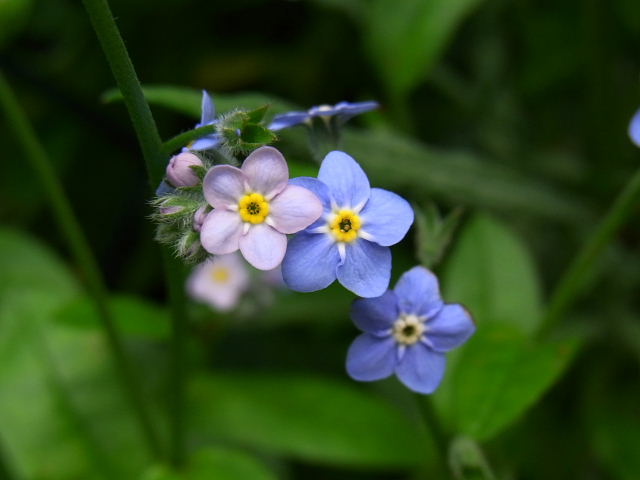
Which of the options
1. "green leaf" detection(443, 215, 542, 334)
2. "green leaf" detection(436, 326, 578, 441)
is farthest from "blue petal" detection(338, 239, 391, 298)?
"green leaf" detection(443, 215, 542, 334)

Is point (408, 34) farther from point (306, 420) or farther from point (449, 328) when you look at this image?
point (449, 328)

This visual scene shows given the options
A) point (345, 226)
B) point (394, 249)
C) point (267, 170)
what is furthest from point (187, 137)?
point (394, 249)

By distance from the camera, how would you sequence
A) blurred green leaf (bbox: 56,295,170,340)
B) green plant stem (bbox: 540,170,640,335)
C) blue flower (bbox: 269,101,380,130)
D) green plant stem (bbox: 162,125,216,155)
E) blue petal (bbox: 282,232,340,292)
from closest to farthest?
blue petal (bbox: 282,232,340,292), green plant stem (bbox: 162,125,216,155), blue flower (bbox: 269,101,380,130), green plant stem (bbox: 540,170,640,335), blurred green leaf (bbox: 56,295,170,340)

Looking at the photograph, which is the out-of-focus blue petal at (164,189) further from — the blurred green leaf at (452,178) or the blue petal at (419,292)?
the blurred green leaf at (452,178)

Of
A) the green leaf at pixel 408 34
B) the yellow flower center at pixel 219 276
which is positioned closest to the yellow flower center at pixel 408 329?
the green leaf at pixel 408 34

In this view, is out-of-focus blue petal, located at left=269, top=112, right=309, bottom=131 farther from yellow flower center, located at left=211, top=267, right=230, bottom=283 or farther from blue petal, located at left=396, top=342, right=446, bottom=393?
yellow flower center, located at left=211, top=267, right=230, bottom=283

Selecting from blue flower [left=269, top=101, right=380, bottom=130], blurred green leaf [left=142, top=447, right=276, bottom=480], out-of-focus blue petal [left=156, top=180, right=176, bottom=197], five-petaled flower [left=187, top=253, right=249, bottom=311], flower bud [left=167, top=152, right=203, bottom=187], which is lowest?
flower bud [left=167, top=152, right=203, bottom=187]
